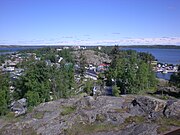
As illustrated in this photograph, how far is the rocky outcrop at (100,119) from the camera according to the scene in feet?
53.0

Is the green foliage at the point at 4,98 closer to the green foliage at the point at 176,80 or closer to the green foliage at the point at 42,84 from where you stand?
the green foliage at the point at 42,84

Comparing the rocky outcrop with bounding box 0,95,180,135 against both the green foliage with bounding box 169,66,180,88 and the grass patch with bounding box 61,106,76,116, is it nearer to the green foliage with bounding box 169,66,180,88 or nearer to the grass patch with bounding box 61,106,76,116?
the grass patch with bounding box 61,106,76,116

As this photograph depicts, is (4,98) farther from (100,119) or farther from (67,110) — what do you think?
(100,119)

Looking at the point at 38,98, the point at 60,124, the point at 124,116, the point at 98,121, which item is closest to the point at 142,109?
the point at 124,116

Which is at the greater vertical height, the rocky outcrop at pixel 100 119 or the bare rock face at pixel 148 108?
the bare rock face at pixel 148 108

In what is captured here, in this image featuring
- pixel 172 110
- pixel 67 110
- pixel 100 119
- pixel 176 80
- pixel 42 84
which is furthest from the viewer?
pixel 176 80

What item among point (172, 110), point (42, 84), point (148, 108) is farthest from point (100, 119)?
point (42, 84)

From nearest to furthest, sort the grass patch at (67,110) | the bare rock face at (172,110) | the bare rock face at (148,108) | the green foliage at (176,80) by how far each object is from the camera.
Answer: the bare rock face at (172,110) → the bare rock face at (148,108) → the grass patch at (67,110) → the green foliage at (176,80)

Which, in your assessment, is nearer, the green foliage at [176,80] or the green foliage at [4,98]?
the green foliage at [4,98]

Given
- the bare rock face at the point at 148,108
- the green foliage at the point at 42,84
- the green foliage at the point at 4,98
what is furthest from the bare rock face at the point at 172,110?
the green foliage at the point at 4,98

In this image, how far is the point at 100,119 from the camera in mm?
17609

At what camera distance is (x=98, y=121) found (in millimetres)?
17562

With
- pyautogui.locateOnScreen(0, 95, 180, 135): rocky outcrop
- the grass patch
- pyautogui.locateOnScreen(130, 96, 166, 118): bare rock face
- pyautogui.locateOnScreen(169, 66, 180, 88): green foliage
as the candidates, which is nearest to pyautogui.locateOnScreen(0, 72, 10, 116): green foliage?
pyautogui.locateOnScreen(0, 95, 180, 135): rocky outcrop

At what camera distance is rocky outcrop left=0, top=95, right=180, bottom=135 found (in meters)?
16.2
